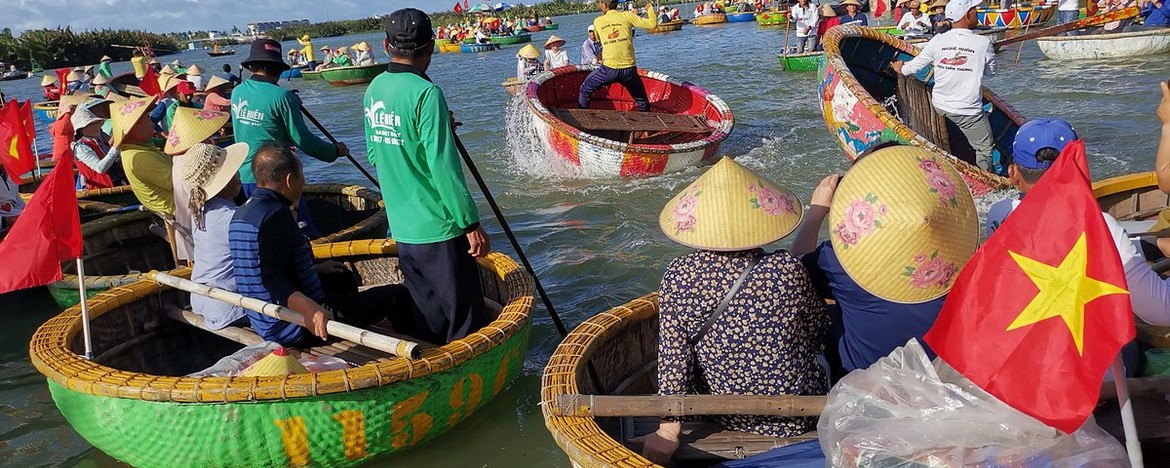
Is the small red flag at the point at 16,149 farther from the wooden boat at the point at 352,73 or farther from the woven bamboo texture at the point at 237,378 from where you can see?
the wooden boat at the point at 352,73

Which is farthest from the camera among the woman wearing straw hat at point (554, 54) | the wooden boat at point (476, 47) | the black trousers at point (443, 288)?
the wooden boat at point (476, 47)

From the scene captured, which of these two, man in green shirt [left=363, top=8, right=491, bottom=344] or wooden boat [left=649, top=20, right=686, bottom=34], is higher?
man in green shirt [left=363, top=8, right=491, bottom=344]

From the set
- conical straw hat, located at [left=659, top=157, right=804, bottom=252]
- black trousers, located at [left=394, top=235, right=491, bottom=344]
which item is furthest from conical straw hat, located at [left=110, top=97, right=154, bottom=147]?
conical straw hat, located at [left=659, top=157, right=804, bottom=252]

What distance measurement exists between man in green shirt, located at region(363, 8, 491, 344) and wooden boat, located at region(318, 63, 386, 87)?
62.4 ft

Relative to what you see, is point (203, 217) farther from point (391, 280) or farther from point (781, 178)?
point (781, 178)

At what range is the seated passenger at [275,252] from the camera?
11.5 ft

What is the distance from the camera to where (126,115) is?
4.66 meters

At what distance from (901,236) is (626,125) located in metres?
6.57

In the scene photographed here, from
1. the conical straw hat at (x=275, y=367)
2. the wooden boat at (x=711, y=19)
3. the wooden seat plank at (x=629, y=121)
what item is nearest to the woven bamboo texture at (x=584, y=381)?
the conical straw hat at (x=275, y=367)

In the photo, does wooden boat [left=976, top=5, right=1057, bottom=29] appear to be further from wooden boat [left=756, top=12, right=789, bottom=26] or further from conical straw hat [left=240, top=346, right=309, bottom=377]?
conical straw hat [left=240, top=346, right=309, bottom=377]

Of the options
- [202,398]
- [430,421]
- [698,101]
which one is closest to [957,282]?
[430,421]

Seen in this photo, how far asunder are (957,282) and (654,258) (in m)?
4.14

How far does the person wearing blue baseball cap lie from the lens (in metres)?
2.83

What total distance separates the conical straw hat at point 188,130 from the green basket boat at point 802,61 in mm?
13075
